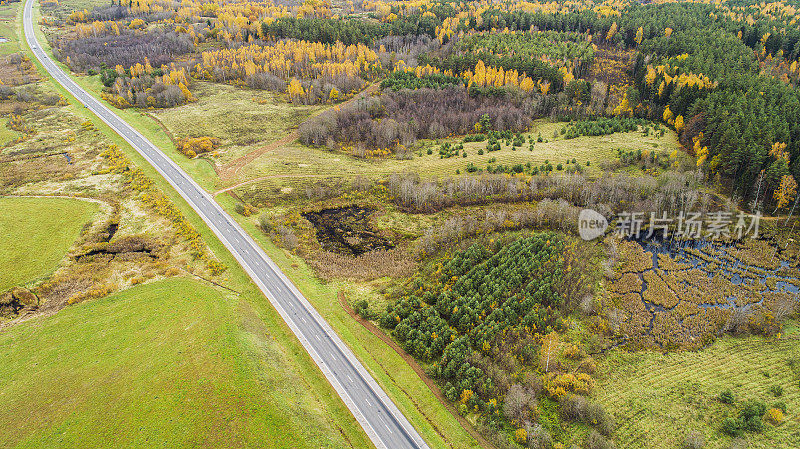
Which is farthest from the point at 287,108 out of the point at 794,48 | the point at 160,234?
the point at 794,48

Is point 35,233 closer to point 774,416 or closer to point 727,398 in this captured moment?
point 727,398

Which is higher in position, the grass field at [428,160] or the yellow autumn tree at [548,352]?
the grass field at [428,160]

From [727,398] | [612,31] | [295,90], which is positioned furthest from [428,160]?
[612,31]

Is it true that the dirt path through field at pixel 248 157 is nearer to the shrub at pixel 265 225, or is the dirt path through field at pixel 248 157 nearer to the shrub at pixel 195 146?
the shrub at pixel 195 146

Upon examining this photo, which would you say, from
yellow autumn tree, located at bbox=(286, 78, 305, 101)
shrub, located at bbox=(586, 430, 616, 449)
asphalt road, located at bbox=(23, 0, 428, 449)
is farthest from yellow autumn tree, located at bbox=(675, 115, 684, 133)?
yellow autumn tree, located at bbox=(286, 78, 305, 101)

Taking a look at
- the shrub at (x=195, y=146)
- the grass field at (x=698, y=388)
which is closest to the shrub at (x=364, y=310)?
the grass field at (x=698, y=388)

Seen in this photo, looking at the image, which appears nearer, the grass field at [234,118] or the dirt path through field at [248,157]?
the dirt path through field at [248,157]
